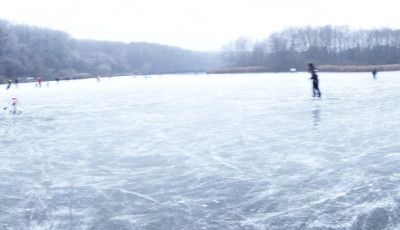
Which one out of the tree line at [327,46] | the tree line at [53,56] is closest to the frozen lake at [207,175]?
the tree line at [53,56]

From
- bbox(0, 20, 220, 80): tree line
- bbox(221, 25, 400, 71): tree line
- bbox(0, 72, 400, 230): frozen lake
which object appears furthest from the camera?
bbox(221, 25, 400, 71): tree line

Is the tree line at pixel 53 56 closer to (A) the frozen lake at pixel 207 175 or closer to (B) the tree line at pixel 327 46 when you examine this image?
(B) the tree line at pixel 327 46

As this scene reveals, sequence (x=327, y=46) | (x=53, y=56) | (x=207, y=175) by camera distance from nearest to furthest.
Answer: (x=207, y=175) → (x=53, y=56) → (x=327, y=46)

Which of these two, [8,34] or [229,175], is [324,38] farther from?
[229,175]

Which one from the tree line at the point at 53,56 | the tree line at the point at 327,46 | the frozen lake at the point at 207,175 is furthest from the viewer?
the tree line at the point at 327,46

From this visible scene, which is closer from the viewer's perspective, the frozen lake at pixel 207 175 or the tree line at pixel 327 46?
the frozen lake at pixel 207 175

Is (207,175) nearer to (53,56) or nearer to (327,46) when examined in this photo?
(53,56)

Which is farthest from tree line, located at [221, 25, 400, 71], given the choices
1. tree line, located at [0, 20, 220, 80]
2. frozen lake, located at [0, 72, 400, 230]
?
frozen lake, located at [0, 72, 400, 230]

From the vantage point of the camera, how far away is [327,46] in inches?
3413

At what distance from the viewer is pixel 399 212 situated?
128 inches

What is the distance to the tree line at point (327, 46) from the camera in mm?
76625

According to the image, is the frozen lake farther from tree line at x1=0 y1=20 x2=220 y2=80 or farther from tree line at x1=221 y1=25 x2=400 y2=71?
tree line at x1=221 y1=25 x2=400 y2=71

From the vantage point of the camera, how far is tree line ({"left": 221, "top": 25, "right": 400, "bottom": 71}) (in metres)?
76.6

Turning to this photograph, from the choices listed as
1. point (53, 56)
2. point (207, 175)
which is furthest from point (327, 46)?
point (207, 175)
